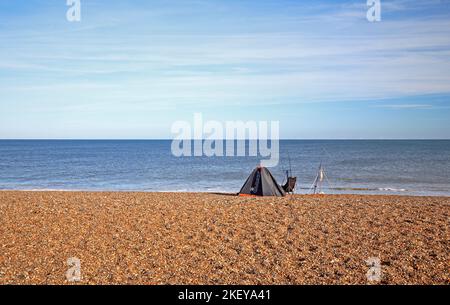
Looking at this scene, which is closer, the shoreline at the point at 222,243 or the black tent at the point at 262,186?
the shoreline at the point at 222,243

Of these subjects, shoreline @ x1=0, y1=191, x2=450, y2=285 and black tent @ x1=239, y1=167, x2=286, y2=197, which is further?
black tent @ x1=239, y1=167, x2=286, y2=197

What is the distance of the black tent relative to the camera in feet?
67.2

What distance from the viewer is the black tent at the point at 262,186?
67.2 feet

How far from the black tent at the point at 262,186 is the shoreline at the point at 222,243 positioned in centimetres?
410

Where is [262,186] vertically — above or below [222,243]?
below

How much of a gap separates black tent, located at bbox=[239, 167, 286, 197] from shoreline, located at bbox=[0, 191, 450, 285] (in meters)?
4.10

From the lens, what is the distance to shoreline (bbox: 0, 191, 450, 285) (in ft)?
28.3

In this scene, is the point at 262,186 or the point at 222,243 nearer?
the point at 222,243

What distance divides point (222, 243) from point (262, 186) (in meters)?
9.82

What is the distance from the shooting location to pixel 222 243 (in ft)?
35.7

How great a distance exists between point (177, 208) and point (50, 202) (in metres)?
5.25

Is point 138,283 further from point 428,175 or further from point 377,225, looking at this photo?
point 428,175

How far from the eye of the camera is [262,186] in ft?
67.2
